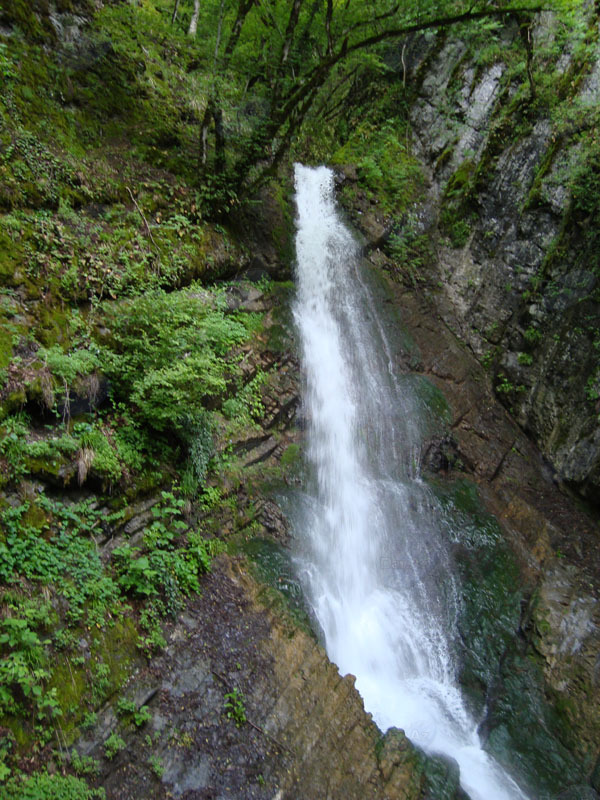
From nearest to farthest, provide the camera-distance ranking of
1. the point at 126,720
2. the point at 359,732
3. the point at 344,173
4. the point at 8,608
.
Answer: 1. the point at 8,608
2. the point at 126,720
3. the point at 359,732
4. the point at 344,173

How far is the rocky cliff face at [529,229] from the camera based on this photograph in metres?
8.52

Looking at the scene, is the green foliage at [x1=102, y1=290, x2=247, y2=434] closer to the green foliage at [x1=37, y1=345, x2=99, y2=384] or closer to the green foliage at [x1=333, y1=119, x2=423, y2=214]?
the green foliage at [x1=37, y1=345, x2=99, y2=384]

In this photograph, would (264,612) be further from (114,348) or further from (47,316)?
(47,316)

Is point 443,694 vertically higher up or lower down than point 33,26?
lower down

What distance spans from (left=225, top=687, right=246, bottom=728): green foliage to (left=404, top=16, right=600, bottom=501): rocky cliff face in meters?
6.91

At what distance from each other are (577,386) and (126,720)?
851 centimetres

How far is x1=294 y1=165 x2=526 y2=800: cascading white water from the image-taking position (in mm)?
5488

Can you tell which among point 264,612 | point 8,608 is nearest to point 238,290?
point 264,612

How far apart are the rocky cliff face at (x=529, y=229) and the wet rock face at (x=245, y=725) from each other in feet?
19.7

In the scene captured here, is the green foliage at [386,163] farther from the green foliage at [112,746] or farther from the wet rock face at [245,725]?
the green foliage at [112,746]

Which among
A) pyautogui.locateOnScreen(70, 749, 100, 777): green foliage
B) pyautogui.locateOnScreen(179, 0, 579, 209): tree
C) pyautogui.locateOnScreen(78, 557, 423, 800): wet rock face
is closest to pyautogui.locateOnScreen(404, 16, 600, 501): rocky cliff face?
pyautogui.locateOnScreen(179, 0, 579, 209): tree

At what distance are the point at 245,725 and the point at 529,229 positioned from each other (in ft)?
33.9

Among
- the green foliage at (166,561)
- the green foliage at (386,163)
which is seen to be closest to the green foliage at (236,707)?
the green foliage at (166,561)

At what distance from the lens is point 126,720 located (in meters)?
3.66
